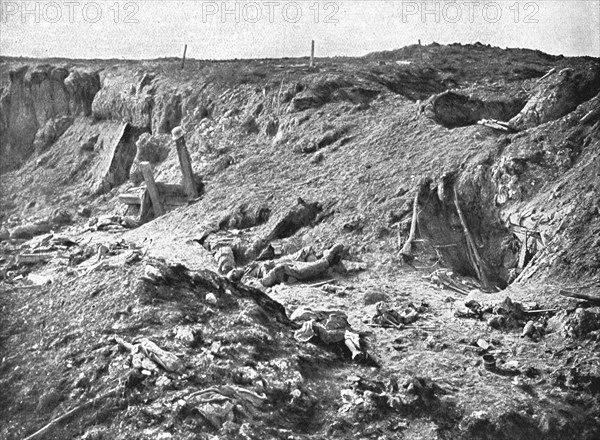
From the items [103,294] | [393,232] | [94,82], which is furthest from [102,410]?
[94,82]

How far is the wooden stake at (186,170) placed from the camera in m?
20.0

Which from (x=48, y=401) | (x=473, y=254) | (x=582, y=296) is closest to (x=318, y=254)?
(x=473, y=254)

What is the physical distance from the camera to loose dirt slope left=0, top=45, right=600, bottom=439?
875cm

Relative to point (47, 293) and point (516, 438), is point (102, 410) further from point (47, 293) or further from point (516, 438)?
point (516, 438)

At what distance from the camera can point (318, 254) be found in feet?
48.0

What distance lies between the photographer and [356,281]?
13.6 metres

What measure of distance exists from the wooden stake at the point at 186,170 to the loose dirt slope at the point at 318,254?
1.48 ft

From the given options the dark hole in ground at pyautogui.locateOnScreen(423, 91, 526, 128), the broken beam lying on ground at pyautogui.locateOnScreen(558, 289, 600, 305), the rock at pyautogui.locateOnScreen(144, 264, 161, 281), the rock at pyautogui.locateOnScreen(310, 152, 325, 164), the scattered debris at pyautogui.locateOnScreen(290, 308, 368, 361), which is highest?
the dark hole in ground at pyautogui.locateOnScreen(423, 91, 526, 128)

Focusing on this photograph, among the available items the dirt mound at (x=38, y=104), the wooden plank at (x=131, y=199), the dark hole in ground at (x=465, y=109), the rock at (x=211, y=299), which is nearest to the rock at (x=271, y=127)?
the wooden plank at (x=131, y=199)

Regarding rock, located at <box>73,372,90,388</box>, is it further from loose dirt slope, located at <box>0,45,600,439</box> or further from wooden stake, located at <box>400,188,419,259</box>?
wooden stake, located at <box>400,188,419,259</box>

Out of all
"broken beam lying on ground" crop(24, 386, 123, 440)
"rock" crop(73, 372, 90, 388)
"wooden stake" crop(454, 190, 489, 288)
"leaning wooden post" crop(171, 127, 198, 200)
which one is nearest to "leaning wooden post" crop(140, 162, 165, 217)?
"leaning wooden post" crop(171, 127, 198, 200)

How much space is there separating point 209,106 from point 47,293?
44.2 ft

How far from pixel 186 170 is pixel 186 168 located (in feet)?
0.20

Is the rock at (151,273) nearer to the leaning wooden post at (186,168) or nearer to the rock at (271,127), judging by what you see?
the leaning wooden post at (186,168)
